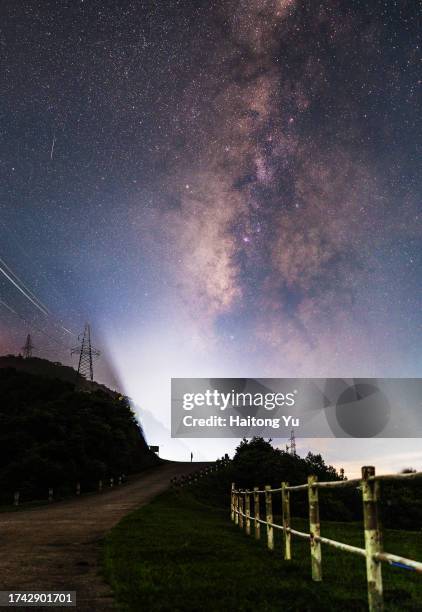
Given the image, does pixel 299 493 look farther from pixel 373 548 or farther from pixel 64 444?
pixel 373 548

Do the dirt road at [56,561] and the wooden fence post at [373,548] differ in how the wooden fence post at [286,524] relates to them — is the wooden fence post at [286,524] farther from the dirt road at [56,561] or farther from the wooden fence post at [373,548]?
the wooden fence post at [373,548]

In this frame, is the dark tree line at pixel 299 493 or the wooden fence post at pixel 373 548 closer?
the wooden fence post at pixel 373 548

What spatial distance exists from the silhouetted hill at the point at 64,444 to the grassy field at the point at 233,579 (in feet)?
105

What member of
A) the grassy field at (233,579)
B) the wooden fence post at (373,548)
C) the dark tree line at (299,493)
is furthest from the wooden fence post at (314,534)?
the dark tree line at (299,493)

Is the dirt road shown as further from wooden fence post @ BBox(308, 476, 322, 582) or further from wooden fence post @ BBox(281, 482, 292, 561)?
wooden fence post @ BBox(281, 482, 292, 561)

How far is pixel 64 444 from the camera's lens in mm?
46188

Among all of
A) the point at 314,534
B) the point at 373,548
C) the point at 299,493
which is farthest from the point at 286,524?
the point at 299,493

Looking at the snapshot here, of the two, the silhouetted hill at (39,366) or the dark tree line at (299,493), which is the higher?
the silhouetted hill at (39,366)

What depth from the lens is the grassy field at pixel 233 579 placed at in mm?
5934

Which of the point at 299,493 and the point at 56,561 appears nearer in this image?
the point at 56,561

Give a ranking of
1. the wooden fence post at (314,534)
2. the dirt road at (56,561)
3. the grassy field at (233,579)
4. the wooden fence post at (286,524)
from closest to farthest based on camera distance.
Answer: the grassy field at (233,579), the dirt road at (56,561), the wooden fence post at (314,534), the wooden fence post at (286,524)

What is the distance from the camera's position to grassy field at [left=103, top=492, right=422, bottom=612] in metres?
5.93

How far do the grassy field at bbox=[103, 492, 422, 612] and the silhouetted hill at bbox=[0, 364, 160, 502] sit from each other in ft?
105

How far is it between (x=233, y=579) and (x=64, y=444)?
41.6 metres
